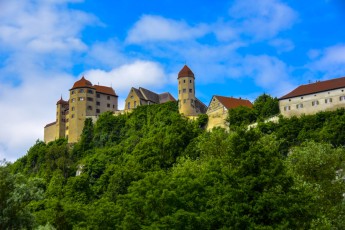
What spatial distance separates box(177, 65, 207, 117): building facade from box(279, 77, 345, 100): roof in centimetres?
2182

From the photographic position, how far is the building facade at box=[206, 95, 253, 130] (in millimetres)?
93312

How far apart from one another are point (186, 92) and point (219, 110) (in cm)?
1175

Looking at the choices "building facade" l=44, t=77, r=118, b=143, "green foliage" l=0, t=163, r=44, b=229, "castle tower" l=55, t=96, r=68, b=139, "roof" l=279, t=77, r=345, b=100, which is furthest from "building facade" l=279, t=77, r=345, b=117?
"green foliage" l=0, t=163, r=44, b=229

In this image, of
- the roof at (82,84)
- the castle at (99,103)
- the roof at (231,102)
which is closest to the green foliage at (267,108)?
the roof at (231,102)

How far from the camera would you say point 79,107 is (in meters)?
114

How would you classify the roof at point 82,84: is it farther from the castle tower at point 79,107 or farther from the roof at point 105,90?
the roof at point 105,90

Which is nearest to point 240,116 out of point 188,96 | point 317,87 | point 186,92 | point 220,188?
point 317,87

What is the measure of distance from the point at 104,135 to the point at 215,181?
71.6 metres

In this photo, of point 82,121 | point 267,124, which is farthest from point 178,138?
point 82,121

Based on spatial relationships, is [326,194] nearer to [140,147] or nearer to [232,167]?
[232,167]

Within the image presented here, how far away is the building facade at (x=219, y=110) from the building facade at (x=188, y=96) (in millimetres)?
6223

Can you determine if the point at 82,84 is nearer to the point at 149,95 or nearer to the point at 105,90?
the point at 105,90

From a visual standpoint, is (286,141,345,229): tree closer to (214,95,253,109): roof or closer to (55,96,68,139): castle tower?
(214,95,253,109): roof

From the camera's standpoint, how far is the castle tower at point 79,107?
113250mm
